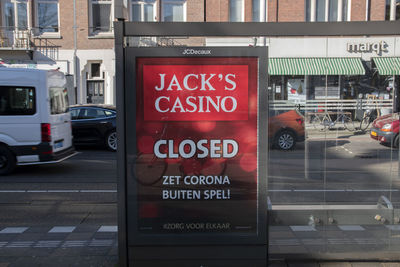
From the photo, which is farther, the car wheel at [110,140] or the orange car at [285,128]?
the car wheel at [110,140]

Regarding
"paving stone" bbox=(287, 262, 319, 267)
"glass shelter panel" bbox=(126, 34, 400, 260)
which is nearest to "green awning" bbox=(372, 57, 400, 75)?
"glass shelter panel" bbox=(126, 34, 400, 260)

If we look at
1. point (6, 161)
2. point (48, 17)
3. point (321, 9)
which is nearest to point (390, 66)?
point (6, 161)

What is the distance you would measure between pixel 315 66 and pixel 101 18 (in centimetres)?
2047

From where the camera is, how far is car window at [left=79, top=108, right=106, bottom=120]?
13867 mm

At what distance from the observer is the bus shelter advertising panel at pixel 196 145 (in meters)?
3.65

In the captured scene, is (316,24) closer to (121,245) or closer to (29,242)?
(121,245)

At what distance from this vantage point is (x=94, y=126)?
45.1 feet

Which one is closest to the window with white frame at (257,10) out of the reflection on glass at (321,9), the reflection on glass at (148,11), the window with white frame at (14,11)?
the reflection on glass at (321,9)

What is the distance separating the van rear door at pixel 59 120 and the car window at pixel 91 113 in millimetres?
3265

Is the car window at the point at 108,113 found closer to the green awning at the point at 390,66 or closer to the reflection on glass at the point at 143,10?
the reflection on glass at the point at 143,10

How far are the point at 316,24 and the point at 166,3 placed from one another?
792 inches

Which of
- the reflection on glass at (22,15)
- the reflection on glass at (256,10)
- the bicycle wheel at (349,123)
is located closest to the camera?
the bicycle wheel at (349,123)

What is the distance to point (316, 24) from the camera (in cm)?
370

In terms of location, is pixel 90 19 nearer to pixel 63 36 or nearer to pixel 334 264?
pixel 63 36
